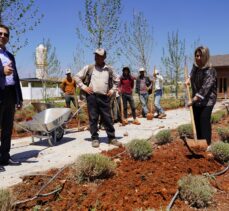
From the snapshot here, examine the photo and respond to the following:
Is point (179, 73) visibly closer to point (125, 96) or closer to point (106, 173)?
point (125, 96)

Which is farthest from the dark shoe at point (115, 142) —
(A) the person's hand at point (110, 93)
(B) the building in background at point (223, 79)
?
(B) the building in background at point (223, 79)

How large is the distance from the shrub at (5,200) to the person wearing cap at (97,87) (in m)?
3.28

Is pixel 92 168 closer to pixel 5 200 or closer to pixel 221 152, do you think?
pixel 5 200

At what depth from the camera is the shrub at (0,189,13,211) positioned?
3149 millimetres

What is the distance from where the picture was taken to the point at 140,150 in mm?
5047

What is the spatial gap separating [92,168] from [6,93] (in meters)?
1.88

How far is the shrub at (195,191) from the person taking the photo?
11.3ft

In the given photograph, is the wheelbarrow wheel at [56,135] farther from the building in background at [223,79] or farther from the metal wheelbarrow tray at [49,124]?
the building in background at [223,79]

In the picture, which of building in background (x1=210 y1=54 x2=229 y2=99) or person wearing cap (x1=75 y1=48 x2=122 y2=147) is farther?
building in background (x1=210 y1=54 x2=229 y2=99)

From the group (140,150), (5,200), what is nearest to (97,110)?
(140,150)

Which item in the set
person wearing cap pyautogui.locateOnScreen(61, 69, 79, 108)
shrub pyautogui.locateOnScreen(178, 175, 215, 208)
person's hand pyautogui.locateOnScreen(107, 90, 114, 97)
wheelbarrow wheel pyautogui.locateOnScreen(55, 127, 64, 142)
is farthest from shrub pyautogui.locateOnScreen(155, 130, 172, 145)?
person wearing cap pyautogui.locateOnScreen(61, 69, 79, 108)

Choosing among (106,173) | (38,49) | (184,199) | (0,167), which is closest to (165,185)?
(184,199)

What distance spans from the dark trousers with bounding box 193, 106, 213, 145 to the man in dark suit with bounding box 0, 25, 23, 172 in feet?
9.90

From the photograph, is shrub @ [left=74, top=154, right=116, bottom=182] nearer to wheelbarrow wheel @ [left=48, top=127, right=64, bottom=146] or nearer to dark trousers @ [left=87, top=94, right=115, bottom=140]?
dark trousers @ [left=87, top=94, right=115, bottom=140]
